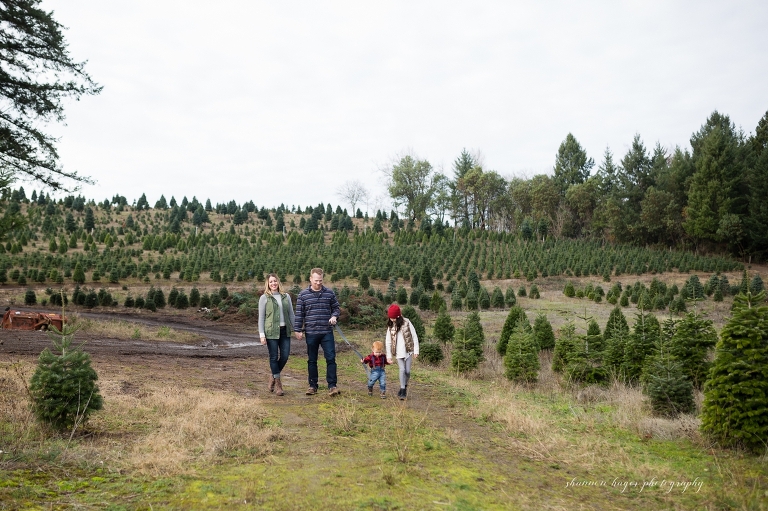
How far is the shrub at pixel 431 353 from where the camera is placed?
13.5 metres

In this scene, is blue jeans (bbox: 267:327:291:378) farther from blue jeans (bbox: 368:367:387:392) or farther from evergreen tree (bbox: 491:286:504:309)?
evergreen tree (bbox: 491:286:504:309)

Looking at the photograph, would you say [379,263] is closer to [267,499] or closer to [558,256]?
[558,256]

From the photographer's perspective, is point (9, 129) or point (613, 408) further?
point (9, 129)

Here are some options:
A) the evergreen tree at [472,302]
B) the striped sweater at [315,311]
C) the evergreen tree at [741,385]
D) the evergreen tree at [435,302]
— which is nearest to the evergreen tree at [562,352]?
the evergreen tree at [741,385]

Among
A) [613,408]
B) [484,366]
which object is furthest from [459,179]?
[613,408]

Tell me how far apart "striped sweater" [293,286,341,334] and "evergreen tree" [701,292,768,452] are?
4.91 meters

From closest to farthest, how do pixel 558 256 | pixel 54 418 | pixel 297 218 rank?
pixel 54 418 < pixel 558 256 < pixel 297 218

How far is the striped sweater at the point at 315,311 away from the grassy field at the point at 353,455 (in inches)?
42.0

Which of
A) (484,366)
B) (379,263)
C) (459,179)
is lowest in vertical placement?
(484,366)

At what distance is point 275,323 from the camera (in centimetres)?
757

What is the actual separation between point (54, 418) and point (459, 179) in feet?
207

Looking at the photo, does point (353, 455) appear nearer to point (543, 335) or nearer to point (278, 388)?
point (278, 388)

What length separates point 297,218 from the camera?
60.7m

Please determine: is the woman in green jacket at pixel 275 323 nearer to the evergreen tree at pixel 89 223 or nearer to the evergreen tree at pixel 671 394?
the evergreen tree at pixel 671 394
